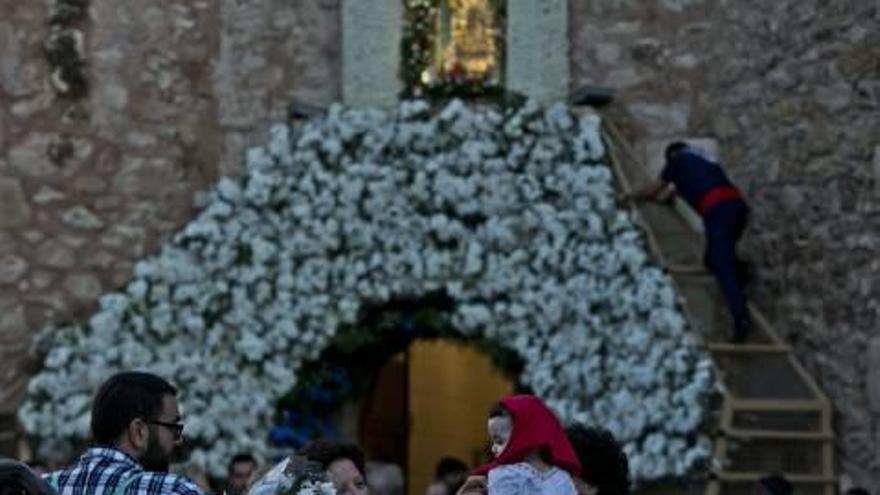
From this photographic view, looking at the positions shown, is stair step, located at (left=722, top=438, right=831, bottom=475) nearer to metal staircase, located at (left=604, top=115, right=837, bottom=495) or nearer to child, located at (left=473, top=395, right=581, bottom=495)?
metal staircase, located at (left=604, top=115, right=837, bottom=495)

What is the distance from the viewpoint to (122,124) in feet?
43.8

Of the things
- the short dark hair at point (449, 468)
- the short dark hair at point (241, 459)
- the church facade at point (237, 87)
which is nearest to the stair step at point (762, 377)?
the church facade at point (237, 87)

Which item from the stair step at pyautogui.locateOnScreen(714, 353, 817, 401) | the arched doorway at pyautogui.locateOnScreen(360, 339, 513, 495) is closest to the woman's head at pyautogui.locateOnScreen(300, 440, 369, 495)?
the stair step at pyautogui.locateOnScreen(714, 353, 817, 401)

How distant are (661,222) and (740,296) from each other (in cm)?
85

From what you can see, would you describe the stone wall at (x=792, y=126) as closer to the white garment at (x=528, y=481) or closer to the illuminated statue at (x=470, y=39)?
the illuminated statue at (x=470, y=39)

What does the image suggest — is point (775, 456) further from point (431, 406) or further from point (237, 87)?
point (431, 406)

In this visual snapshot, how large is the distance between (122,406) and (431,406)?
10.8 metres

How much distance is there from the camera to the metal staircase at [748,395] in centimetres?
1200

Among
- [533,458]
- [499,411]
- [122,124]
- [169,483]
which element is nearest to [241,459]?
[122,124]

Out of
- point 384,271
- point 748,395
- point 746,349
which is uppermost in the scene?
point 384,271

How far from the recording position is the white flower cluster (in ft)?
41.1

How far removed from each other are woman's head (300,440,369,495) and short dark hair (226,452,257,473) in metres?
5.62

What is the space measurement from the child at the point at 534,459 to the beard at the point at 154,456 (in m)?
0.99

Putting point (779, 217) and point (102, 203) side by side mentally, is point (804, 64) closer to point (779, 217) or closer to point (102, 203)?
point (779, 217)
